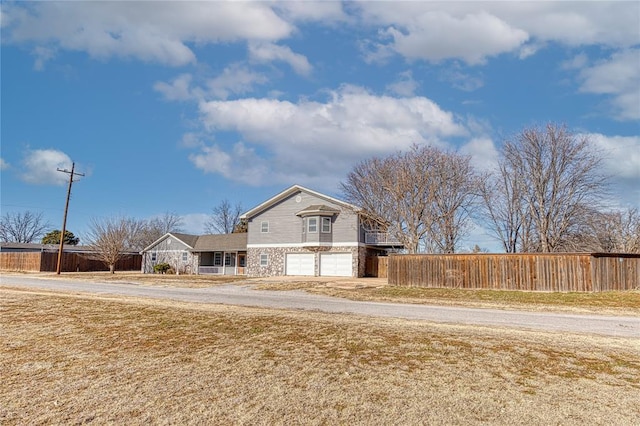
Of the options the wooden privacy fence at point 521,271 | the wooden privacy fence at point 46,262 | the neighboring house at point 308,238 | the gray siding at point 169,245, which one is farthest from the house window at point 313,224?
the wooden privacy fence at point 46,262

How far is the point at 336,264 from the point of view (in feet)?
107

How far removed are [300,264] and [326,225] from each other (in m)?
3.99

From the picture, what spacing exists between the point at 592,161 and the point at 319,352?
100 feet

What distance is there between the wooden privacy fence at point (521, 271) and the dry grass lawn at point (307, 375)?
12.7 metres

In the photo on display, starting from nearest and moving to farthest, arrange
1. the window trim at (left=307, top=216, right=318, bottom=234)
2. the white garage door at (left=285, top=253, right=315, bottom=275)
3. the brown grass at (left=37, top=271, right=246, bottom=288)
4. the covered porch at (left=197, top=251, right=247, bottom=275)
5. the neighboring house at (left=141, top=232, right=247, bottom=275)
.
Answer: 1. the brown grass at (left=37, top=271, right=246, bottom=288)
2. the window trim at (left=307, top=216, right=318, bottom=234)
3. the white garage door at (left=285, top=253, right=315, bottom=275)
4. the covered porch at (left=197, top=251, right=247, bottom=275)
5. the neighboring house at (left=141, top=232, right=247, bottom=275)

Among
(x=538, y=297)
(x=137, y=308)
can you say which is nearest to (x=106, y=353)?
(x=137, y=308)

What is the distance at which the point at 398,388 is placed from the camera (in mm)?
4816

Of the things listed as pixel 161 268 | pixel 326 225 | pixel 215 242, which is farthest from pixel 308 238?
pixel 161 268

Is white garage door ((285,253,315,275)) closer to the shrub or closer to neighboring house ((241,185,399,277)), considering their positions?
neighboring house ((241,185,399,277))

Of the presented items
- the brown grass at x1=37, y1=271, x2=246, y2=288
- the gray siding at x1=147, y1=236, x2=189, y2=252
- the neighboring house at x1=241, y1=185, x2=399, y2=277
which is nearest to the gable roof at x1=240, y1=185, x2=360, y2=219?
the neighboring house at x1=241, y1=185, x2=399, y2=277

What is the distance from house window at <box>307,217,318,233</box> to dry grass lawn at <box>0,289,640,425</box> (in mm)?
23765

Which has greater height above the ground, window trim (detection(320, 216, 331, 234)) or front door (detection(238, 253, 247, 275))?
window trim (detection(320, 216, 331, 234))

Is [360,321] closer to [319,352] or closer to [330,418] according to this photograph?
[319,352]

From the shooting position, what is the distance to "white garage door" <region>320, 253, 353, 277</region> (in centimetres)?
3209
